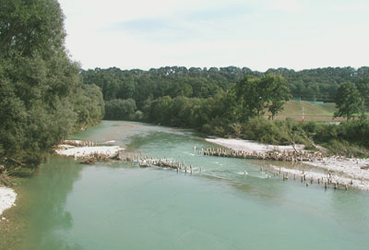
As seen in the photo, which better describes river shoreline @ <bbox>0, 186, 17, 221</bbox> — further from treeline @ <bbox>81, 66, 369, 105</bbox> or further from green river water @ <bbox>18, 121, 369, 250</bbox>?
treeline @ <bbox>81, 66, 369, 105</bbox>

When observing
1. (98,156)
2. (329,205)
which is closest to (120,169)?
(98,156)

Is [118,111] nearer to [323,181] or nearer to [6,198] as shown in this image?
[323,181]

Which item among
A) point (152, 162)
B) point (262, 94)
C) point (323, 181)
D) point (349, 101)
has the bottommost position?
point (152, 162)

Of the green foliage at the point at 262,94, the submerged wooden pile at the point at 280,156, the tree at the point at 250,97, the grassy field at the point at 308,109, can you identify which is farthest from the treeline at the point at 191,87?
the submerged wooden pile at the point at 280,156

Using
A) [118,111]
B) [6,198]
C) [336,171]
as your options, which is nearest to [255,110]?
[336,171]

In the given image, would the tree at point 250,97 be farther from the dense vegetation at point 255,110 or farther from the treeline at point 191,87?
the treeline at point 191,87

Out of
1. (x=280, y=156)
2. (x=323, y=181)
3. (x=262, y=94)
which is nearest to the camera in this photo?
(x=323, y=181)
